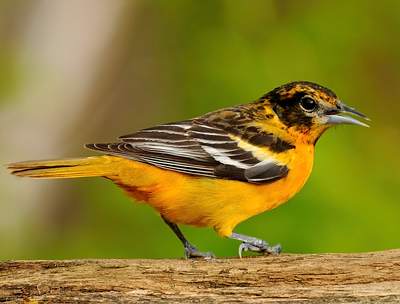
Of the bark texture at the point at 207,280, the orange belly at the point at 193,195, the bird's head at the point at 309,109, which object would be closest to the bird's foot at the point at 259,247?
the orange belly at the point at 193,195

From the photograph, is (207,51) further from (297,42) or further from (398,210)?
(398,210)

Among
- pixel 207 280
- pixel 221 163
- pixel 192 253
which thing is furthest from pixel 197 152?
pixel 207 280

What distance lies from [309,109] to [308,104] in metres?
0.04

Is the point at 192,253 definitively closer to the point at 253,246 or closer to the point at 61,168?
the point at 253,246

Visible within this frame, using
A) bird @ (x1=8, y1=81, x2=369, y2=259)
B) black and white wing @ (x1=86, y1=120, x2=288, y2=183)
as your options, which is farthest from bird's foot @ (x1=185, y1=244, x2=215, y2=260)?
black and white wing @ (x1=86, y1=120, x2=288, y2=183)

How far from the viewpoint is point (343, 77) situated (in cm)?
912

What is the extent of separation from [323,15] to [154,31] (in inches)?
115

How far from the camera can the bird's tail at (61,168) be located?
6523 millimetres

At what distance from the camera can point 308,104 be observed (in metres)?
7.30

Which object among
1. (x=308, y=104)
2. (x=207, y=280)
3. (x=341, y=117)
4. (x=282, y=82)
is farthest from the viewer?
(x=282, y=82)

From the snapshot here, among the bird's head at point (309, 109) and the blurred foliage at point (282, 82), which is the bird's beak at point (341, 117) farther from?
the blurred foliage at point (282, 82)

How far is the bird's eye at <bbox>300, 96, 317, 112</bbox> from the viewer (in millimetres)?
7285

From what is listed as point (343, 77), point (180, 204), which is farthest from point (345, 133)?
point (180, 204)

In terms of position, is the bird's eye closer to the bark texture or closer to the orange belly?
the orange belly
